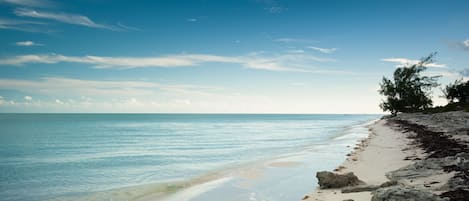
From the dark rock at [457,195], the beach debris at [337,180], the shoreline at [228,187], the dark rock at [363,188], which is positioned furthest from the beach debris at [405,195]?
the shoreline at [228,187]

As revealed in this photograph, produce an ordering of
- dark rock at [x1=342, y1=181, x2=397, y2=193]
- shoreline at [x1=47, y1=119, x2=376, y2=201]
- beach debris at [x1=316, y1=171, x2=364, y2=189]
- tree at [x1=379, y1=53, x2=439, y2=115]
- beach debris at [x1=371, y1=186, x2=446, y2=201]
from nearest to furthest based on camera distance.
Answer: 1. beach debris at [x1=371, y1=186, x2=446, y2=201]
2. dark rock at [x1=342, y1=181, x2=397, y2=193]
3. beach debris at [x1=316, y1=171, x2=364, y2=189]
4. shoreline at [x1=47, y1=119, x2=376, y2=201]
5. tree at [x1=379, y1=53, x2=439, y2=115]

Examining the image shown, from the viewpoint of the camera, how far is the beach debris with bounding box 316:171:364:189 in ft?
39.0

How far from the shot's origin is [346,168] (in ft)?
54.1

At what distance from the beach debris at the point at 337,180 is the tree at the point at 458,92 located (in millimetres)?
85450

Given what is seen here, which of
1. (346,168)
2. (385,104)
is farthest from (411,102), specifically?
(346,168)

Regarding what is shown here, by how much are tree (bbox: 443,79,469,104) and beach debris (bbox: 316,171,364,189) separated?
85.4m

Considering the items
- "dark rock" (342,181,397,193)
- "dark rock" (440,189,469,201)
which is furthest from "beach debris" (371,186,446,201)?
"dark rock" (342,181,397,193)

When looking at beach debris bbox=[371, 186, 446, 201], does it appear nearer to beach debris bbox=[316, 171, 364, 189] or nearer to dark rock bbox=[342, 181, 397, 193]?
dark rock bbox=[342, 181, 397, 193]

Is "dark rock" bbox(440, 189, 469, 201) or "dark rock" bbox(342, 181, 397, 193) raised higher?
"dark rock" bbox(440, 189, 469, 201)

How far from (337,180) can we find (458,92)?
88785mm

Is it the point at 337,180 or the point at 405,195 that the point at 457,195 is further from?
the point at 337,180

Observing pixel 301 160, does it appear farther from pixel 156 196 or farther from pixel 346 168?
pixel 156 196

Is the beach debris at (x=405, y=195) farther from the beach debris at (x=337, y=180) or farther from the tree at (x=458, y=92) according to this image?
the tree at (x=458, y=92)

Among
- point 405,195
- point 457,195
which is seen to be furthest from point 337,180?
point 405,195
